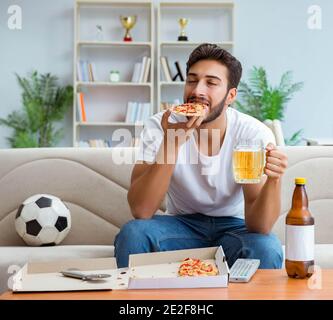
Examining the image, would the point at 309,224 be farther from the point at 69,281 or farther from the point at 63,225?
the point at 63,225

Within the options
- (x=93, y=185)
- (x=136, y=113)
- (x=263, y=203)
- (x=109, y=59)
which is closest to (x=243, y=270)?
(x=263, y=203)

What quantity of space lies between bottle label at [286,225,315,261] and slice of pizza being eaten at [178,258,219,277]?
0.63 feet

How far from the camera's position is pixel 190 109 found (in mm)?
2271

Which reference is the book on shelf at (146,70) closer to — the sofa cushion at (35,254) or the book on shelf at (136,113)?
the book on shelf at (136,113)

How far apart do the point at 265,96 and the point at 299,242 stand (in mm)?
5388

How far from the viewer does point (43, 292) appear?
152cm

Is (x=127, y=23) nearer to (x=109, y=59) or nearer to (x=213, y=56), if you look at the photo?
(x=109, y=59)

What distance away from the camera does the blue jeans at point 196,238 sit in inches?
82.0

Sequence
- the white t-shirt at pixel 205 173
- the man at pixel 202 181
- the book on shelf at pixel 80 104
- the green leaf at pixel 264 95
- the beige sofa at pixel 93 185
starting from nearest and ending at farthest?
the man at pixel 202 181, the white t-shirt at pixel 205 173, the beige sofa at pixel 93 185, the green leaf at pixel 264 95, the book on shelf at pixel 80 104

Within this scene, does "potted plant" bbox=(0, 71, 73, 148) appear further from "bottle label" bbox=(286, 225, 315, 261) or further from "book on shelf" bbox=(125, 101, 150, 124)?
"bottle label" bbox=(286, 225, 315, 261)

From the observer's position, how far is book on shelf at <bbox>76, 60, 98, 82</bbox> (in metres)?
7.10

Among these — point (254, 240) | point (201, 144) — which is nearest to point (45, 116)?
point (201, 144)

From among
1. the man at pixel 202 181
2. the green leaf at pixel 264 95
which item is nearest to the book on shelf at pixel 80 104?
the green leaf at pixel 264 95

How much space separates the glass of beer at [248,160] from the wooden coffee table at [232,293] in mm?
374
